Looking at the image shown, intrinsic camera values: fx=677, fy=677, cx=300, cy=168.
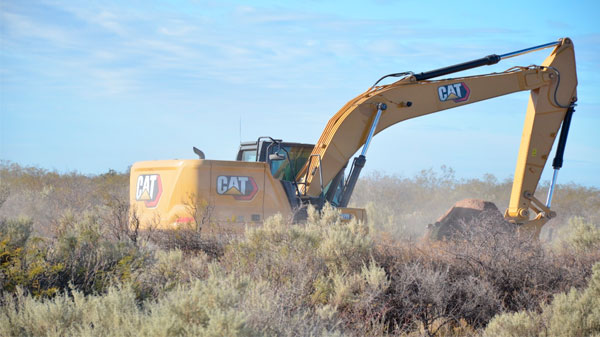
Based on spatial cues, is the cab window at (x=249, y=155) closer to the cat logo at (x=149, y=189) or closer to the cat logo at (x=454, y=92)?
the cat logo at (x=149, y=189)

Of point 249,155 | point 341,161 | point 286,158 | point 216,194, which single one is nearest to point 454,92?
point 341,161

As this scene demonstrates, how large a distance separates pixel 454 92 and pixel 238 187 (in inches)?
207

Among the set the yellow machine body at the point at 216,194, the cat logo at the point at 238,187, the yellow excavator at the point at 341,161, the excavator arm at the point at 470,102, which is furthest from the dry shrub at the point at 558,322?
the excavator arm at the point at 470,102

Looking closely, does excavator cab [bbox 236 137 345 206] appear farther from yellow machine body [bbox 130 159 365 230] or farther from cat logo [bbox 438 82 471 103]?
cat logo [bbox 438 82 471 103]

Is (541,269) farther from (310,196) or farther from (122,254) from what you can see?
(122,254)

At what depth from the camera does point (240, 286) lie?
20.6ft

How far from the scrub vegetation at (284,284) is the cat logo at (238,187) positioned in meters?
1.26

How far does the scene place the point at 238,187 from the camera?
1134 cm

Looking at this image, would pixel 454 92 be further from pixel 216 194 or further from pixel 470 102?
pixel 216 194

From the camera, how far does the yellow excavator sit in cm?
1123

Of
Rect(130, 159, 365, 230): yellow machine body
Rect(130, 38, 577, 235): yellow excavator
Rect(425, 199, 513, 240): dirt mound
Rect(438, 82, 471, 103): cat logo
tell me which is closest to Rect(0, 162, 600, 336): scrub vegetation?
Rect(130, 159, 365, 230): yellow machine body

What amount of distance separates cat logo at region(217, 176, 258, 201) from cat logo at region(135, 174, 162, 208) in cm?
123

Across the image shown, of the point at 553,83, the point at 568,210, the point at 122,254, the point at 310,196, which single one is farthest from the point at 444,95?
the point at 568,210

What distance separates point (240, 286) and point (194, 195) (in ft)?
16.3
